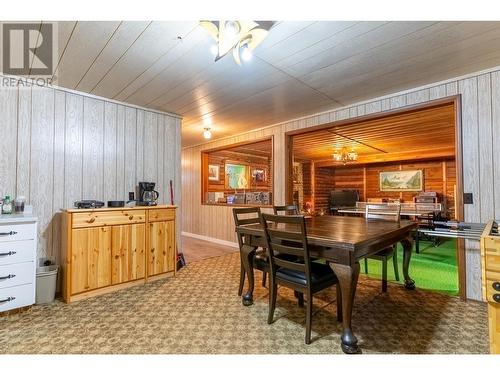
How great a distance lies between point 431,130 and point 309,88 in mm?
3229

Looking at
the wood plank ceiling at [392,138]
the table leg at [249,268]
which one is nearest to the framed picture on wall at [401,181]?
the wood plank ceiling at [392,138]

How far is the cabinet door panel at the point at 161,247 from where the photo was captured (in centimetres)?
315

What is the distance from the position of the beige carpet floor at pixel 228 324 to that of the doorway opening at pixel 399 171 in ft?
2.43

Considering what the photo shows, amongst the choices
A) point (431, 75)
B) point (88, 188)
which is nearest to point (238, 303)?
point (88, 188)

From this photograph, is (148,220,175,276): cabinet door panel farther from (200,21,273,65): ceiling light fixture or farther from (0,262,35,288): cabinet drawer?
(200,21,273,65): ceiling light fixture

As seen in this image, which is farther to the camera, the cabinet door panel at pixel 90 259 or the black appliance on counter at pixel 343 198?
the black appliance on counter at pixel 343 198

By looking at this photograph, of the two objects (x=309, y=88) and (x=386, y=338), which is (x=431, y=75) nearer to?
(x=309, y=88)

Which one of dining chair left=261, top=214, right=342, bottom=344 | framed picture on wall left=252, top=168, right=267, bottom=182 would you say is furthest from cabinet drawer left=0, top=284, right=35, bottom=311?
framed picture on wall left=252, top=168, right=267, bottom=182

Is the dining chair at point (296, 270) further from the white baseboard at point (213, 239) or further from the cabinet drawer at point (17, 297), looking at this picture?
the white baseboard at point (213, 239)

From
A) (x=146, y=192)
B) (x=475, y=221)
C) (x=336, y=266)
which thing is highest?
(x=146, y=192)

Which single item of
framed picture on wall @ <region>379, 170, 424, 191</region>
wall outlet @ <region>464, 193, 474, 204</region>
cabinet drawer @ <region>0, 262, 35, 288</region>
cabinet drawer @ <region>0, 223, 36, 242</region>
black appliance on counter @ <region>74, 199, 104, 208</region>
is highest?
framed picture on wall @ <region>379, 170, 424, 191</region>

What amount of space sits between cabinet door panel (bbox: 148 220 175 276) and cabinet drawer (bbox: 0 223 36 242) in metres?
1.13

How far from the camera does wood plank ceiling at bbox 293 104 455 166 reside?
3.97 metres
